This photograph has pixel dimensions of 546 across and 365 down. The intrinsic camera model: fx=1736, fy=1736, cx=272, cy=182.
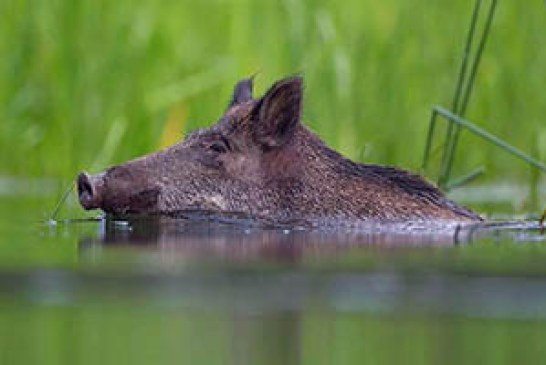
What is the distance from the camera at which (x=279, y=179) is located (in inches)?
296

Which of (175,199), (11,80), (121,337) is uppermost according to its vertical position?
(11,80)

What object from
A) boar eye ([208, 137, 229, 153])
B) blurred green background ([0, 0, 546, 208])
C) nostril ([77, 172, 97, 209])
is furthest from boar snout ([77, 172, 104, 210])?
blurred green background ([0, 0, 546, 208])

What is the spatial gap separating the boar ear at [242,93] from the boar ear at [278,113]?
1.11 feet

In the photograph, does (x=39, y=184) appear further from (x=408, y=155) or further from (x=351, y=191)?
(x=351, y=191)

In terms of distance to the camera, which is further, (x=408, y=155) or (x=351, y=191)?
(x=408, y=155)

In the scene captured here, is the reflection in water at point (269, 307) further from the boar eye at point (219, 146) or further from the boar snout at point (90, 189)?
the boar eye at point (219, 146)

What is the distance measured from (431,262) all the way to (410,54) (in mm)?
6479

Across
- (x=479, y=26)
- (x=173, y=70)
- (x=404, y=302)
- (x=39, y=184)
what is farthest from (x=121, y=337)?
(x=479, y=26)

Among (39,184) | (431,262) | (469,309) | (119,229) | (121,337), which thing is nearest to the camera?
(121,337)

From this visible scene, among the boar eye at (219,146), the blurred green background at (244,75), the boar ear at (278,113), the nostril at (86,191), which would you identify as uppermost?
the blurred green background at (244,75)

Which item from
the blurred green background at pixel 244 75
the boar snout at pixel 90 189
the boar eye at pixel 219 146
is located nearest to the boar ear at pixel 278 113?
the boar eye at pixel 219 146

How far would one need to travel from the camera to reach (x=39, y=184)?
11.1 meters

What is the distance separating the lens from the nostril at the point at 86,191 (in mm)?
6910

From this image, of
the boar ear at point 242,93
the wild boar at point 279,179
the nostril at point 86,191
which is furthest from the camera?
the boar ear at point 242,93
